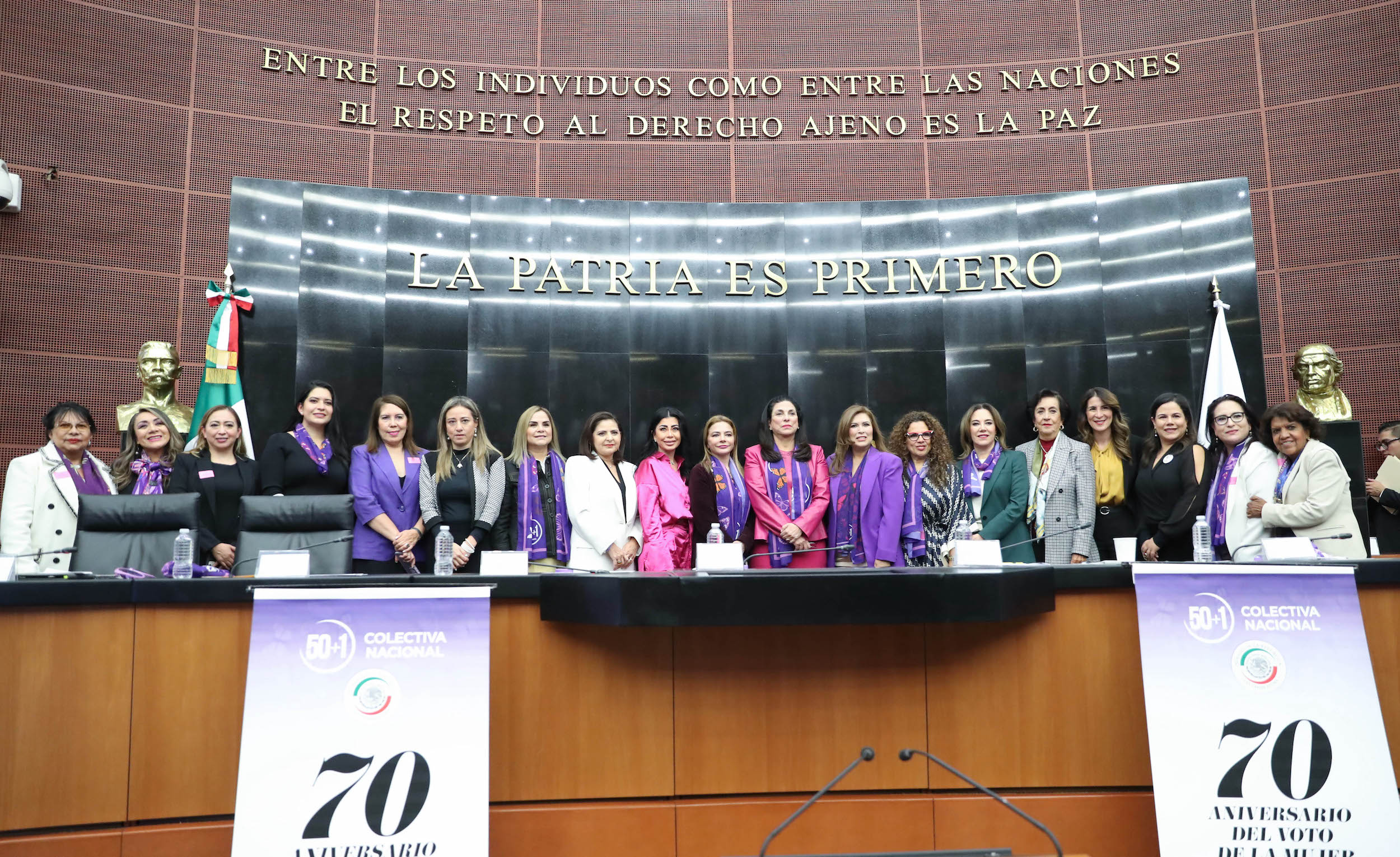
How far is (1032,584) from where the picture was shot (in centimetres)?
292

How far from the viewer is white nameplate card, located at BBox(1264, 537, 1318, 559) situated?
3330mm

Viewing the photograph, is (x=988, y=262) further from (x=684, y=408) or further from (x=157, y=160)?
(x=157, y=160)

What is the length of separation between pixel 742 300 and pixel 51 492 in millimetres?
3840

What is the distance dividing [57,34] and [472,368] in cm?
336

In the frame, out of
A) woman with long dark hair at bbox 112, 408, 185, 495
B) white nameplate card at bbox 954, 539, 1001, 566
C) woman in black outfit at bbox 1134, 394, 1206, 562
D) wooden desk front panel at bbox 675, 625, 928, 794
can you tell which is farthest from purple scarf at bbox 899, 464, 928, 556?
woman with long dark hair at bbox 112, 408, 185, 495

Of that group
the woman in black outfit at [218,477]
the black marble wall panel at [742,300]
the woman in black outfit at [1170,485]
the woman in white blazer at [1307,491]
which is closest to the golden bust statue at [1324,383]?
the black marble wall panel at [742,300]

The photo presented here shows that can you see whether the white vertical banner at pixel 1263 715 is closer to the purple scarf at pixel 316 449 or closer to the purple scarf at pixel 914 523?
the purple scarf at pixel 914 523

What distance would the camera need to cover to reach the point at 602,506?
4559mm

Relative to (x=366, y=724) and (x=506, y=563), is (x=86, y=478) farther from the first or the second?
(x=366, y=724)

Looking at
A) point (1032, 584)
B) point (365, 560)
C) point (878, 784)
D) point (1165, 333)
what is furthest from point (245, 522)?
point (1165, 333)

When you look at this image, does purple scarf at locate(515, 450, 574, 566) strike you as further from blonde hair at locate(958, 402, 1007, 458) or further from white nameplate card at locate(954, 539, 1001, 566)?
blonde hair at locate(958, 402, 1007, 458)

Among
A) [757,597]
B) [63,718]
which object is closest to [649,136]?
[757,597]

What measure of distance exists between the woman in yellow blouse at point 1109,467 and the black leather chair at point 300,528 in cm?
355

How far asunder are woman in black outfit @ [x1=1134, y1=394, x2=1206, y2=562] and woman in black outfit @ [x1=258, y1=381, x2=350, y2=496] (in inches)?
153
